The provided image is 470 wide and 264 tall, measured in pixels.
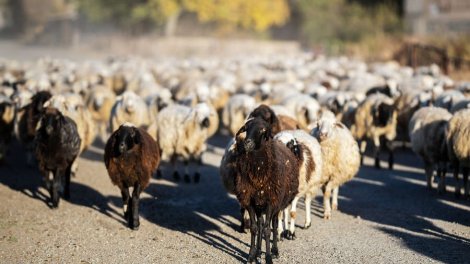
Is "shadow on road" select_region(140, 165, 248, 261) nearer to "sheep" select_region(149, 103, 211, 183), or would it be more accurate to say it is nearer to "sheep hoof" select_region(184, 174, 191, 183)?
"sheep hoof" select_region(184, 174, 191, 183)

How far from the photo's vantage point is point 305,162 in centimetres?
889

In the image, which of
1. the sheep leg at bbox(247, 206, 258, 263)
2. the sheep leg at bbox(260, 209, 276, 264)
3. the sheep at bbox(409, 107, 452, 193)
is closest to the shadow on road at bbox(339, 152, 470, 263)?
the sheep at bbox(409, 107, 452, 193)

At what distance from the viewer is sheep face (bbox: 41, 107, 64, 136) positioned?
10242 millimetres

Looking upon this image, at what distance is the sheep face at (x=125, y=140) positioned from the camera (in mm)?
9344

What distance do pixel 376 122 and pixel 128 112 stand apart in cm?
577

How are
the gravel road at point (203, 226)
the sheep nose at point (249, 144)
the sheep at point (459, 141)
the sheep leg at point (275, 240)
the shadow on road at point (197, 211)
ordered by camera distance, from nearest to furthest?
the sheep nose at point (249, 144) → the sheep leg at point (275, 240) → the gravel road at point (203, 226) → the shadow on road at point (197, 211) → the sheep at point (459, 141)

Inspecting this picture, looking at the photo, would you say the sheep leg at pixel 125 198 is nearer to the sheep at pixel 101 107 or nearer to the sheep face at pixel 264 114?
the sheep face at pixel 264 114

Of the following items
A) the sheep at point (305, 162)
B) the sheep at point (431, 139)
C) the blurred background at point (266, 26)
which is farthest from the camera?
the blurred background at point (266, 26)

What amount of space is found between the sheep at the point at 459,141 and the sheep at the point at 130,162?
5.11m

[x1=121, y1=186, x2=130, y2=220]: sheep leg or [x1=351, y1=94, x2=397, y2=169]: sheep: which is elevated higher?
[x1=351, y1=94, x2=397, y2=169]: sheep

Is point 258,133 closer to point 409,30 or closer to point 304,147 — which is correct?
point 304,147

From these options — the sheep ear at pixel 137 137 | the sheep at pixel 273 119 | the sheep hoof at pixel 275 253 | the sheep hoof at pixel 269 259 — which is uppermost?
the sheep at pixel 273 119

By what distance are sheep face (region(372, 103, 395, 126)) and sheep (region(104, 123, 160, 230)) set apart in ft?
21.6

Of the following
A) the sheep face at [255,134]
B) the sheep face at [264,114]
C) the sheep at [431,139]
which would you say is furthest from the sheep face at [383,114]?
the sheep face at [255,134]
